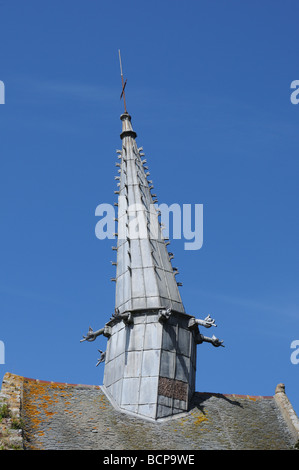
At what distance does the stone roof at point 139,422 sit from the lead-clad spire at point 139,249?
476 cm

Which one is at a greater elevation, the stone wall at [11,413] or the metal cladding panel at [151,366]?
the metal cladding panel at [151,366]

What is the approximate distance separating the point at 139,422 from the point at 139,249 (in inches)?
395

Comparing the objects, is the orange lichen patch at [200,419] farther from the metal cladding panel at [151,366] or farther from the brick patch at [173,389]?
the brick patch at [173,389]

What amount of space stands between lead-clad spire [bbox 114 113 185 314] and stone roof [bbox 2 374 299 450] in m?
4.76

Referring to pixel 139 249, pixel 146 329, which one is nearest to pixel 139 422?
pixel 146 329

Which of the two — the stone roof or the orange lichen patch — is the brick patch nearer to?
the stone roof

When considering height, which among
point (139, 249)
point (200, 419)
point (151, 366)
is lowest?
point (200, 419)

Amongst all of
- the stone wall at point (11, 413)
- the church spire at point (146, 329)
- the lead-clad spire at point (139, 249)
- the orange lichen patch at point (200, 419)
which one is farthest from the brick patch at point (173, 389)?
the stone wall at point (11, 413)

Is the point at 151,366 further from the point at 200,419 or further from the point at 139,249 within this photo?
the point at 139,249

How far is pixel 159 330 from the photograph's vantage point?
43969 millimetres

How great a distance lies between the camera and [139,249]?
4778cm

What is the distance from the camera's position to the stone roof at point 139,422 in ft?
126
